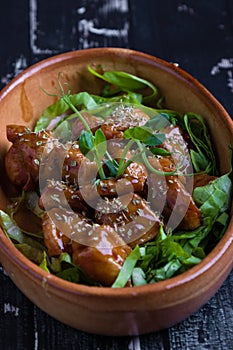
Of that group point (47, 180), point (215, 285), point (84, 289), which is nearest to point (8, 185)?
point (47, 180)

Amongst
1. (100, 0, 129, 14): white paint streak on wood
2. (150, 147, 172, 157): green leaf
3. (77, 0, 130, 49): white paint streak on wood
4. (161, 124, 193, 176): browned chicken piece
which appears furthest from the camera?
(100, 0, 129, 14): white paint streak on wood

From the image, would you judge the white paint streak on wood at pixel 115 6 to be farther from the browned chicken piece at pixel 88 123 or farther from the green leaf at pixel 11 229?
the green leaf at pixel 11 229

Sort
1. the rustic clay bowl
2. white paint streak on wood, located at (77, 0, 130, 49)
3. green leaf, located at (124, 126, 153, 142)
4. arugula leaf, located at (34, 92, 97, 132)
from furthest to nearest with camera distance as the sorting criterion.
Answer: white paint streak on wood, located at (77, 0, 130, 49) < arugula leaf, located at (34, 92, 97, 132) < green leaf, located at (124, 126, 153, 142) < the rustic clay bowl

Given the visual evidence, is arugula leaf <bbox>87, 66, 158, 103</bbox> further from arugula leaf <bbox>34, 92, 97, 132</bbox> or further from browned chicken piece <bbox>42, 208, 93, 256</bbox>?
browned chicken piece <bbox>42, 208, 93, 256</bbox>

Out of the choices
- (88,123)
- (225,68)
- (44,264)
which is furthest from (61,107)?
(225,68)

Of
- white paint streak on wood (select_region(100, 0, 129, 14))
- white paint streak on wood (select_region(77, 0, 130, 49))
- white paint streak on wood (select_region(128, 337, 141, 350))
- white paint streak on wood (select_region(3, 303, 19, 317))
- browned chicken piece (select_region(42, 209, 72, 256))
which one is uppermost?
white paint streak on wood (select_region(100, 0, 129, 14))

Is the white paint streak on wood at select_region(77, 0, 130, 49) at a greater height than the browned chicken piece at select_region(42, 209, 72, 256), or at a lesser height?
greater

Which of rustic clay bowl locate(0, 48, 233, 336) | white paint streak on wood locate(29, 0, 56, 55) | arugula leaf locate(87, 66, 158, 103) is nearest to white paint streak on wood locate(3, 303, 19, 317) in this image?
rustic clay bowl locate(0, 48, 233, 336)

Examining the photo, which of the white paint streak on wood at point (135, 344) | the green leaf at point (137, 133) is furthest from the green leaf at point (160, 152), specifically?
the white paint streak on wood at point (135, 344)

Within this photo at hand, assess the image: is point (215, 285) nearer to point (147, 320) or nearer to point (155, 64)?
point (147, 320)
